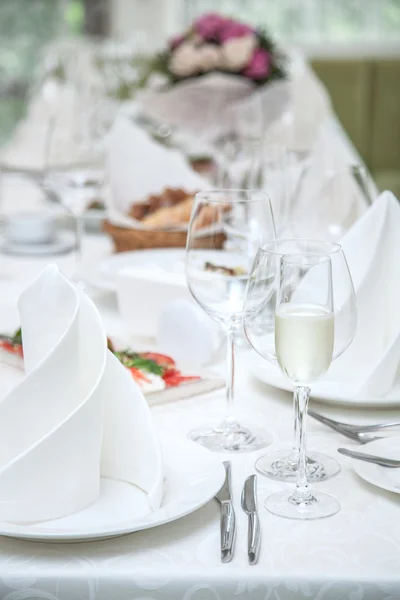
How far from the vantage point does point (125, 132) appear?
189 cm

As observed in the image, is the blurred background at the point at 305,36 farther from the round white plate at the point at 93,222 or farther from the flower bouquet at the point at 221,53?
the round white plate at the point at 93,222

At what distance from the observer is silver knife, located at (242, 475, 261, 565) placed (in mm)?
634

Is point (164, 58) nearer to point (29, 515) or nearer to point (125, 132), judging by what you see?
point (125, 132)

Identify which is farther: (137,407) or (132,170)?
(132,170)

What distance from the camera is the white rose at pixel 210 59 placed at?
2.31m

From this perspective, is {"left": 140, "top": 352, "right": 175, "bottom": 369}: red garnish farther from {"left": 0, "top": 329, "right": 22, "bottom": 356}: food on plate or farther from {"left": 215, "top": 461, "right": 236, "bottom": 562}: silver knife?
{"left": 215, "top": 461, "right": 236, "bottom": 562}: silver knife

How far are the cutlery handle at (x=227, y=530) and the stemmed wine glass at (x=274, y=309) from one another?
90mm

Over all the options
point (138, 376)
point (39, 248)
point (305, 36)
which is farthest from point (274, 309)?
point (305, 36)

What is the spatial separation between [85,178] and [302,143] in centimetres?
75

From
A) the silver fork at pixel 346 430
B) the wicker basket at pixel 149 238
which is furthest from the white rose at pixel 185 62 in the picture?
the silver fork at pixel 346 430

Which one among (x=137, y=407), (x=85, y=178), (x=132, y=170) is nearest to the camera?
(x=137, y=407)

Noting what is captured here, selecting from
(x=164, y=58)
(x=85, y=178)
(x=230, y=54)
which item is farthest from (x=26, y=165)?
(x=85, y=178)

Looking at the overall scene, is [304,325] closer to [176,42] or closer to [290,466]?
[290,466]

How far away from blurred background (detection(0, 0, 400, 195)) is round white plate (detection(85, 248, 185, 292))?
353 cm
